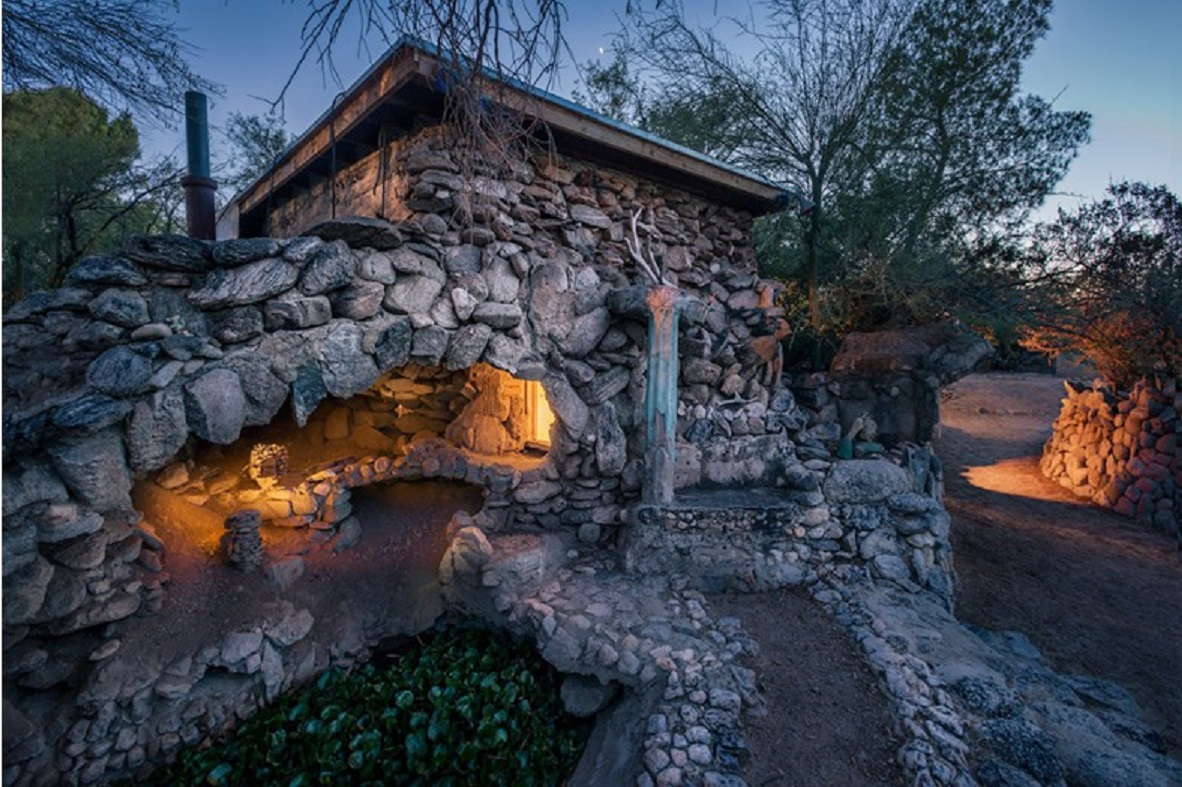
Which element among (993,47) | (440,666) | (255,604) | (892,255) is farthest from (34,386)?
(993,47)

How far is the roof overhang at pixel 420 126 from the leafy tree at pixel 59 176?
3.41 metres

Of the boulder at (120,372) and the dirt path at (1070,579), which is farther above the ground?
the boulder at (120,372)

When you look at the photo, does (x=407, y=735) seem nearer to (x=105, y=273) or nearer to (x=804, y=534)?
(x=105, y=273)

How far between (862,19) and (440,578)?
31.3ft

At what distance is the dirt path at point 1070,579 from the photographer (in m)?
4.91

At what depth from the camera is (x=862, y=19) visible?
7.69 m

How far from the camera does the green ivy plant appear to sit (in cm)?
346

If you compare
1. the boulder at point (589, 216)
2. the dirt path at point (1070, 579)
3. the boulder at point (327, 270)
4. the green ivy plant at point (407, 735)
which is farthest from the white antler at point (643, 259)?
the dirt path at point (1070, 579)

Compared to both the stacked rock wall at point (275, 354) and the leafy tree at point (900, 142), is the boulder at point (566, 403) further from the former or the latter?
the leafy tree at point (900, 142)

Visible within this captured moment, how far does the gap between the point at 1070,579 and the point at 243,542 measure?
9.25m

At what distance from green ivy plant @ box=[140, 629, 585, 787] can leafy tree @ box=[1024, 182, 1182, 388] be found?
9.39m

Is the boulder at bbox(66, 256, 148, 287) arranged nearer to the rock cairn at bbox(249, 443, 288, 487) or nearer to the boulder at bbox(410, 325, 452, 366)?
the boulder at bbox(410, 325, 452, 366)

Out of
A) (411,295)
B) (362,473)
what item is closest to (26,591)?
(362,473)

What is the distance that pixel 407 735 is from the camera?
360 cm
